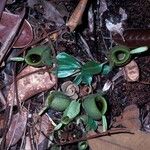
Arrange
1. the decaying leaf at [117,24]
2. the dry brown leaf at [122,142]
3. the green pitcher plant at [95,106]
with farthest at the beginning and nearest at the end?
the decaying leaf at [117,24] < the dry brown leaf at [122,142] < the green pitcher plant at [95,106]

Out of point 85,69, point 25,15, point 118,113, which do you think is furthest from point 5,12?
point 118,113

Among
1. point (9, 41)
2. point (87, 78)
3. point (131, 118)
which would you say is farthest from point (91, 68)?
point (9, 41)

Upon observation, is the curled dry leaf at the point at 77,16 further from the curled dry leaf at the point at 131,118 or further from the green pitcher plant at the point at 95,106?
the curled dry leaf at the point at 131,118

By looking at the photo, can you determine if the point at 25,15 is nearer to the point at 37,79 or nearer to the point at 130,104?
the point at 37,79

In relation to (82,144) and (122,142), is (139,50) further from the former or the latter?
(82,144)

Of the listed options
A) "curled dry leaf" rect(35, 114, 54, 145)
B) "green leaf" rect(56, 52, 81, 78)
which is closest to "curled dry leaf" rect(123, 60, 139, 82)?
"green leaf" rect(56, 52, 81, 78)

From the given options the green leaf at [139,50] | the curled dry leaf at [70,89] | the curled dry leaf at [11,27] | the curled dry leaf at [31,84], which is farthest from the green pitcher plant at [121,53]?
the curled dry leaf at [11,27]
